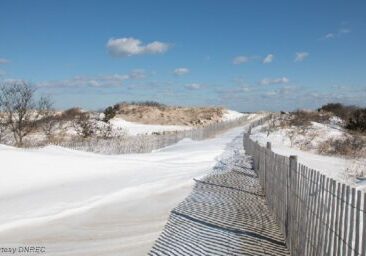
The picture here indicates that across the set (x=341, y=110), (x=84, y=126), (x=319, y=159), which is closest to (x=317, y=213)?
(x=319, y=159)

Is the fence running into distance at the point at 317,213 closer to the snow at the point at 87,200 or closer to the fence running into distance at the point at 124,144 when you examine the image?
the snow at the point at 87,200

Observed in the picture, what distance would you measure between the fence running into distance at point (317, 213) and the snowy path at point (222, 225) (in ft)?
1.23

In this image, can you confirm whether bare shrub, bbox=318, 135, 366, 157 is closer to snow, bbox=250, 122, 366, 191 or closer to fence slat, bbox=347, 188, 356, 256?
snow, bbox=250, 122, 366, 191

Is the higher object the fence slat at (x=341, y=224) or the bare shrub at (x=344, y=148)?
the fence slat at (x=341, y=224)

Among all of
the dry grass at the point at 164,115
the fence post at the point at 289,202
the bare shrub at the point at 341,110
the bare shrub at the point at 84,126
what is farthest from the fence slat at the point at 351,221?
the dry grass at the point at 164,115

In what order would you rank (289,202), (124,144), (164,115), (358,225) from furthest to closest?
(164,115), (124,144), (289,202), (358,225)

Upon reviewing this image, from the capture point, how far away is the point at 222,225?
10109mm

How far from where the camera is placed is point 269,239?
30.3 feet

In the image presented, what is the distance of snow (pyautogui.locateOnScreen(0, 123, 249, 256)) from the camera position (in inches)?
363

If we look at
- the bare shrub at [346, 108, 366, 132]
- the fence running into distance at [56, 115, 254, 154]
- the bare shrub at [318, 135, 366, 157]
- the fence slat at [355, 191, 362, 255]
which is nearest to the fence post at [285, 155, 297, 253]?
the fence slat at [355, 191, 362, 255]

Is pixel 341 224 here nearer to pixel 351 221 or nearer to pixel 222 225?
pixel 351 221

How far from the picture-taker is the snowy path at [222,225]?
27.5 feet

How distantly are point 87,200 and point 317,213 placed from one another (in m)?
7.25

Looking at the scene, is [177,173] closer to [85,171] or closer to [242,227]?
[85,171]
